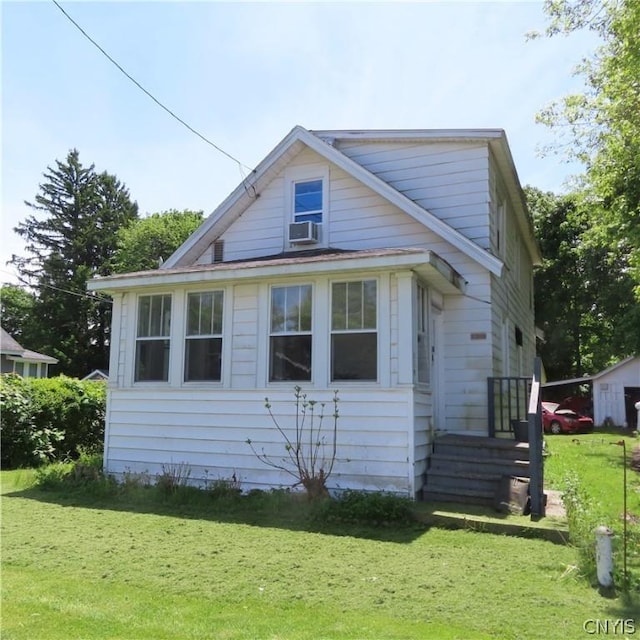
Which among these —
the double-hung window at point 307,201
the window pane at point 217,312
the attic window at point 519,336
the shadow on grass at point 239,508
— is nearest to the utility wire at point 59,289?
the double-hung window at point 307,201

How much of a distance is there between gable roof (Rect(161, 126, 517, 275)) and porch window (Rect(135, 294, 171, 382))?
2.73m

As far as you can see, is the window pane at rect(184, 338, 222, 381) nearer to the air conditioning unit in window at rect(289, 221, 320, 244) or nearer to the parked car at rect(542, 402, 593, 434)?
the air conditioning unit in window at rect(289, 221, 320, 244)

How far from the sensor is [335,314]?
8289mm

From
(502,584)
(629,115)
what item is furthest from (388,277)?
(629,115)

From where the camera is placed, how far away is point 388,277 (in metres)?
7.91

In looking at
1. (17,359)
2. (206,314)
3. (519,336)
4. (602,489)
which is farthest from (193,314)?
(17,359)

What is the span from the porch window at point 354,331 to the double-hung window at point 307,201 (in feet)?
10.6

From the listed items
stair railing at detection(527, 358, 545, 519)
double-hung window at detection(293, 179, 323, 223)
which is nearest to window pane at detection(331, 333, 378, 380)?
stair railing at detection(527, 358, 545, 519)

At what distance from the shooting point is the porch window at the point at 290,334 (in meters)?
8.46

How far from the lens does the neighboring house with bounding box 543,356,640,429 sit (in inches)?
967

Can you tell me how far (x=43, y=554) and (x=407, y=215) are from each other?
25.0 ft

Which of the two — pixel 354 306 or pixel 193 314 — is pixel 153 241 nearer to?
pixel 193 314

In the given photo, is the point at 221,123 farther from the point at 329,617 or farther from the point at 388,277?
the point at 329,617

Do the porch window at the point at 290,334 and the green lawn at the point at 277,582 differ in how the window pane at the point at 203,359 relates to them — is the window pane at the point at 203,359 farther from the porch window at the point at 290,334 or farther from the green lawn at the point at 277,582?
the green lawn at the point at 277,582
